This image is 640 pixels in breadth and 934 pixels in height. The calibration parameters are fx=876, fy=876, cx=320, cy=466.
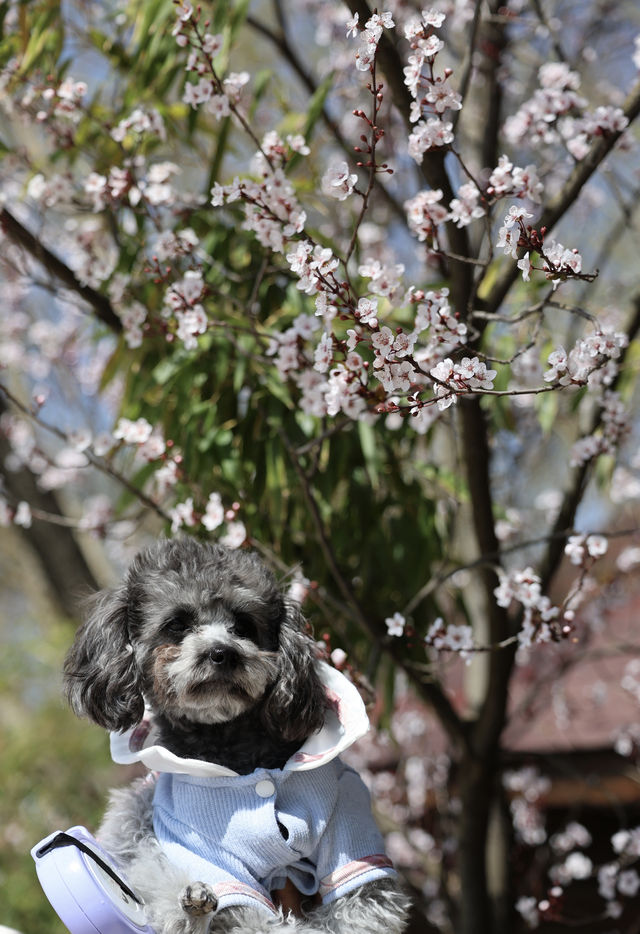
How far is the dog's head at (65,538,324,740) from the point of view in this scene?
65.2 inches

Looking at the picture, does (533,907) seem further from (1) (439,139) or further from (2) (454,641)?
(1) (439,139)

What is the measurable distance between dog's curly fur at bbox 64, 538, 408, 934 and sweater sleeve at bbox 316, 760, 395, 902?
0.09ft

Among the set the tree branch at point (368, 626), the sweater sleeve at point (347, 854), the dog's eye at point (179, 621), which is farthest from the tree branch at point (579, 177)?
the sweater sleeve at point (347, 854)

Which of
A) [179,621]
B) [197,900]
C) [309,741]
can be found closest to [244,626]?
[179,621]

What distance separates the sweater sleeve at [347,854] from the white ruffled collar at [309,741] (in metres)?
0.12

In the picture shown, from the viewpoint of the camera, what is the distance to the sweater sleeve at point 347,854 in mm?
1663

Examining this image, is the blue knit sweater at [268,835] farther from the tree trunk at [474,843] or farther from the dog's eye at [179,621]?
the tree trunk at [474,843]

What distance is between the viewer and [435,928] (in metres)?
3.18

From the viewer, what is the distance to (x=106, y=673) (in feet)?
5.64

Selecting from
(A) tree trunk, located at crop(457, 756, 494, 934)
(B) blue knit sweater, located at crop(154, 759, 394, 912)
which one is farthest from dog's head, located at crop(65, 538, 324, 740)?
(A) tree trunk, located at crop(457, 756, 494, 934)

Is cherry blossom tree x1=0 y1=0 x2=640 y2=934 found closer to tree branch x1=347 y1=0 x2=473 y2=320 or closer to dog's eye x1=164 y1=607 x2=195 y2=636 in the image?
tree branch x1=347 y1=0 x2=473 y2=320

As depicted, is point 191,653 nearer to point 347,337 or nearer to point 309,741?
point 309,741

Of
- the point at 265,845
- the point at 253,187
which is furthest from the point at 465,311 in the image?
the point at 265,845

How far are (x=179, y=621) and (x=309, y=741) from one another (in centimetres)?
36
